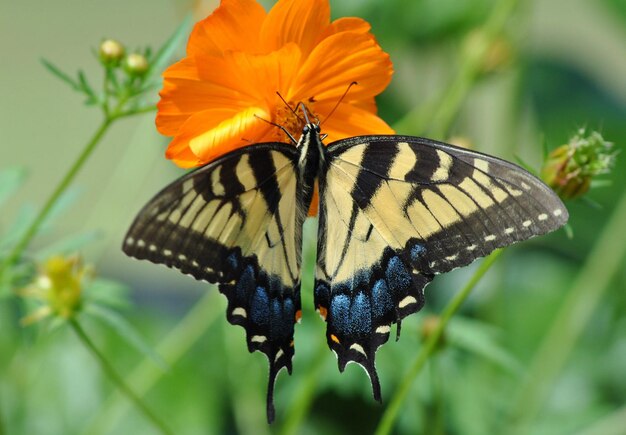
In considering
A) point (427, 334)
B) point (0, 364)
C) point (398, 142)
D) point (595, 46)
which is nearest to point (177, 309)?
point (0, 364)

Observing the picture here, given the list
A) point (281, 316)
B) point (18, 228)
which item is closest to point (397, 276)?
point (281, 316)

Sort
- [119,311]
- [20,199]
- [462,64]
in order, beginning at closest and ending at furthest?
[462,64] < [119,311] < [20,199]

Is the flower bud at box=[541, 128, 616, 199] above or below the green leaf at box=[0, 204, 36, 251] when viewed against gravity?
below

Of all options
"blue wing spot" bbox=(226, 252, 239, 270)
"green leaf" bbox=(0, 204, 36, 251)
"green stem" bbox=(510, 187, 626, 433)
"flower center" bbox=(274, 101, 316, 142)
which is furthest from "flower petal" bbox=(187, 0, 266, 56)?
"green stem" bbox=(510, 187, 626, 433)

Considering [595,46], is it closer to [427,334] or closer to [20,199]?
[20,199]

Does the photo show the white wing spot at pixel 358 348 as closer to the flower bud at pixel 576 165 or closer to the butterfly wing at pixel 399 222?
the butterfly wing at pixel 399 222

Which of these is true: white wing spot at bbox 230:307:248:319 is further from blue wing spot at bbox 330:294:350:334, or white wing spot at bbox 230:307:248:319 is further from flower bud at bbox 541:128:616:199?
flower bud at bbox 541:128:616:199
